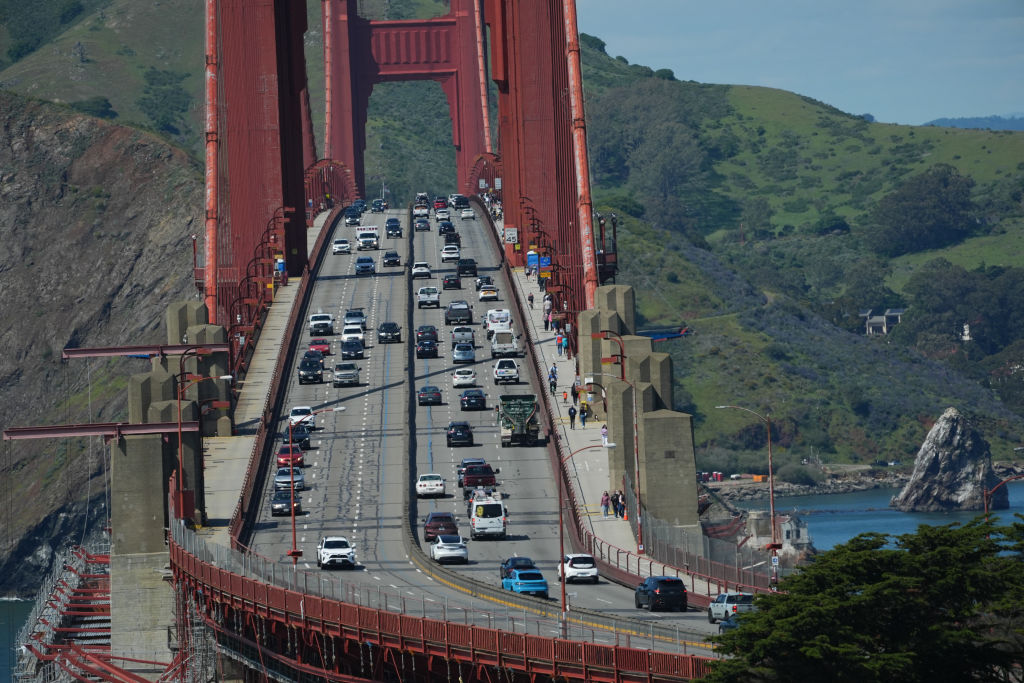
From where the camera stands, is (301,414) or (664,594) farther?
(301,414)

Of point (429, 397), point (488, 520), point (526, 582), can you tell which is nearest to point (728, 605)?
point (526, 582)

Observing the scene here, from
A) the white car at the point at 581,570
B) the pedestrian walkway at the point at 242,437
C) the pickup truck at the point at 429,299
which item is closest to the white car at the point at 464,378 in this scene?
the pedestrian walkway at the point at 242,437

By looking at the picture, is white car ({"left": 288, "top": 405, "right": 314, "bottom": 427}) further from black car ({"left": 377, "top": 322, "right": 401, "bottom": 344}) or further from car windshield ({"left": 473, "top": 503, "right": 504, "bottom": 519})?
car windshield ({"left": 473, "top": 503, "right": 504, "bottom": 519})

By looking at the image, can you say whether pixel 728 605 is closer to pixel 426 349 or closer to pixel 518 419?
pixel 518 419

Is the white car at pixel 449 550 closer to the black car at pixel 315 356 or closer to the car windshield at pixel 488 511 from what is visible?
the car windshield at pixel 488 511


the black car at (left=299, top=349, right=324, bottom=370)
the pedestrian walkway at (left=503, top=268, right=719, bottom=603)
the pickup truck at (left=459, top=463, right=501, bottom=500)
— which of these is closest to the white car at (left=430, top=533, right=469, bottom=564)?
the pedestrian walkway at (left=503, top=268, right=719, bottom=603)

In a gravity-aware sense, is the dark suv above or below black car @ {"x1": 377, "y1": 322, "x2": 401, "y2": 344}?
below
